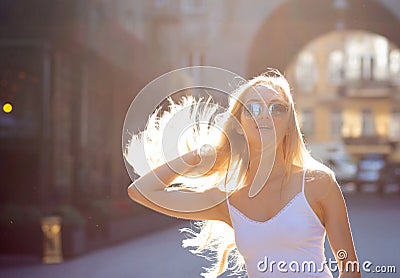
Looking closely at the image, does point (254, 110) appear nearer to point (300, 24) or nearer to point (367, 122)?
point (300, 24)

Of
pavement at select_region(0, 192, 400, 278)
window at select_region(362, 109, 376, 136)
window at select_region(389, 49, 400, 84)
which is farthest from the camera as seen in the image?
window at select_region(362, 109, 376, 136)

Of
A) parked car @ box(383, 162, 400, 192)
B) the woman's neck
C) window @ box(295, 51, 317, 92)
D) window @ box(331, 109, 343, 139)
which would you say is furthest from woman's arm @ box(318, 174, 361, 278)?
window @ box(295, 51, 317, 92)

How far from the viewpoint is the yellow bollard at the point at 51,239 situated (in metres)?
5.02

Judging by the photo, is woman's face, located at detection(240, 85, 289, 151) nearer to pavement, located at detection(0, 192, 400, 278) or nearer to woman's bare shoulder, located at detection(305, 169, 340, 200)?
woman's bare shoulder, located at detection(305, 169, 340, 200)

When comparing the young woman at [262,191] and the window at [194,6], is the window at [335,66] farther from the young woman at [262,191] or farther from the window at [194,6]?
the young woman at [262,191]

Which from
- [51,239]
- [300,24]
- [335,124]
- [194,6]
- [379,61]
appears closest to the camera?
[194,6]

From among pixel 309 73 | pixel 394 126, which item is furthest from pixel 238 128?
pixel 309 73

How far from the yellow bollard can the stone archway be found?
193 centimetres

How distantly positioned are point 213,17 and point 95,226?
→ 1834 millimetres

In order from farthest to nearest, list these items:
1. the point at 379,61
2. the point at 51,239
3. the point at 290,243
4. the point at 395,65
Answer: the point at 379,61, the point at 395,65, the point at 51,239, the point at 290,243

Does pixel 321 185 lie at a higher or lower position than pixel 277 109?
lower

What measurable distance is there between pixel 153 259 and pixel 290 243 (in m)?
3.23

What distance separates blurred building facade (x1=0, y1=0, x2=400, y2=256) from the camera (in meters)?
5.38

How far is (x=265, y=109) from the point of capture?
4.93 feet
